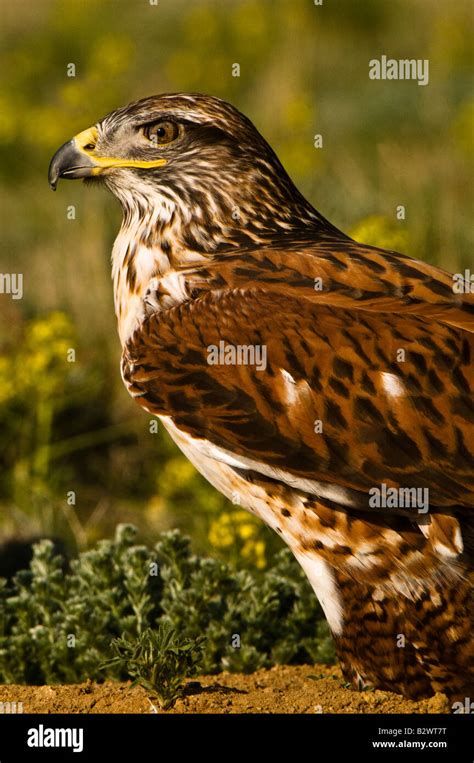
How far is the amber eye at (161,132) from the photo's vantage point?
5625 mm

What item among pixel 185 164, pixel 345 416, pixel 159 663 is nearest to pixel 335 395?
pixel 345 416

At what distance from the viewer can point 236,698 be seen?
4969mm

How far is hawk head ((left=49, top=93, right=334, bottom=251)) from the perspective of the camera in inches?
219

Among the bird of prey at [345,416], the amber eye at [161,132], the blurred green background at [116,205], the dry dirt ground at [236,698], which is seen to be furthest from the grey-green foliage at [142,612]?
the amber eye at [161,132]

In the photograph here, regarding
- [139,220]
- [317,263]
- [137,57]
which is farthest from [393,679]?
[137,57]

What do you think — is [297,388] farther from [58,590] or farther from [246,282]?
[58,590]

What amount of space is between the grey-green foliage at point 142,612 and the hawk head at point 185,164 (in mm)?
1598

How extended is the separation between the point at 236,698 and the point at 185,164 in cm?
237

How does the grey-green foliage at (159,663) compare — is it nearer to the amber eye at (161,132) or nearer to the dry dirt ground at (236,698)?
the dry dirt ground at (236,698)

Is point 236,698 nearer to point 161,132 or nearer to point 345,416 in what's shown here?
point 345,416

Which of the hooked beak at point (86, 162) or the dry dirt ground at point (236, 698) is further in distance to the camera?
the hooked beak at point (86, 162)

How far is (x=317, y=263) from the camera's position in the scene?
5.03 metres

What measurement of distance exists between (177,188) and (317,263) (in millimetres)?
911

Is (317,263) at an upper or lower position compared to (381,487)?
upper
